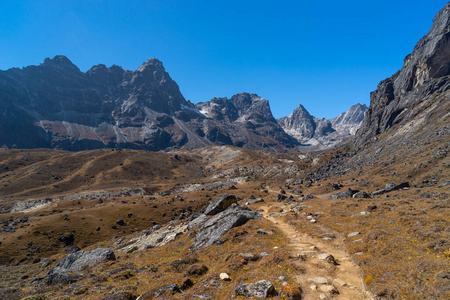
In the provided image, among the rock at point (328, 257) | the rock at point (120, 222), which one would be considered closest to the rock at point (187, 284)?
the rock at point (328, 257)

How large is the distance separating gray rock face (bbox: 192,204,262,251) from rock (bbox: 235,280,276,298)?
16080 mm

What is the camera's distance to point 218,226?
115 ft

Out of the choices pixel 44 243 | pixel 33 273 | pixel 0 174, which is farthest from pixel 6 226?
pixel 0 174

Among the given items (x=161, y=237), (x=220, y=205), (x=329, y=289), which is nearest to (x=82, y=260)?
(x=161, y=237)

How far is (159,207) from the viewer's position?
9762 centimetres

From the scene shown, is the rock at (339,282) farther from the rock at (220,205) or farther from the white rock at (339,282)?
the rock at (220,205)

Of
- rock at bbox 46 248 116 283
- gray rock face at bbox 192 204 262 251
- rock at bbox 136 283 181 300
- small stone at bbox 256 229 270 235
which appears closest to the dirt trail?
small stone at bbox 256 229 270 235

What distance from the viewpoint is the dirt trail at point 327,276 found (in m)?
14.5

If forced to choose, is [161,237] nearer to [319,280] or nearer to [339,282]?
[319,280]

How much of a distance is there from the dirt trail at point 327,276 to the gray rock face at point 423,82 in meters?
152

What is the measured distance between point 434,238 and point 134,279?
96.6ft

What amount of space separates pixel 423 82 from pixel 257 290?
23051 cm

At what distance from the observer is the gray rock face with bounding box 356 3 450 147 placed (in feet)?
490

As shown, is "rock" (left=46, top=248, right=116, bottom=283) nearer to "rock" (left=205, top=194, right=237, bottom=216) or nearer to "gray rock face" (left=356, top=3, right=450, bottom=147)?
"rock" (left=205, top=194, right=237, bottom=216)
